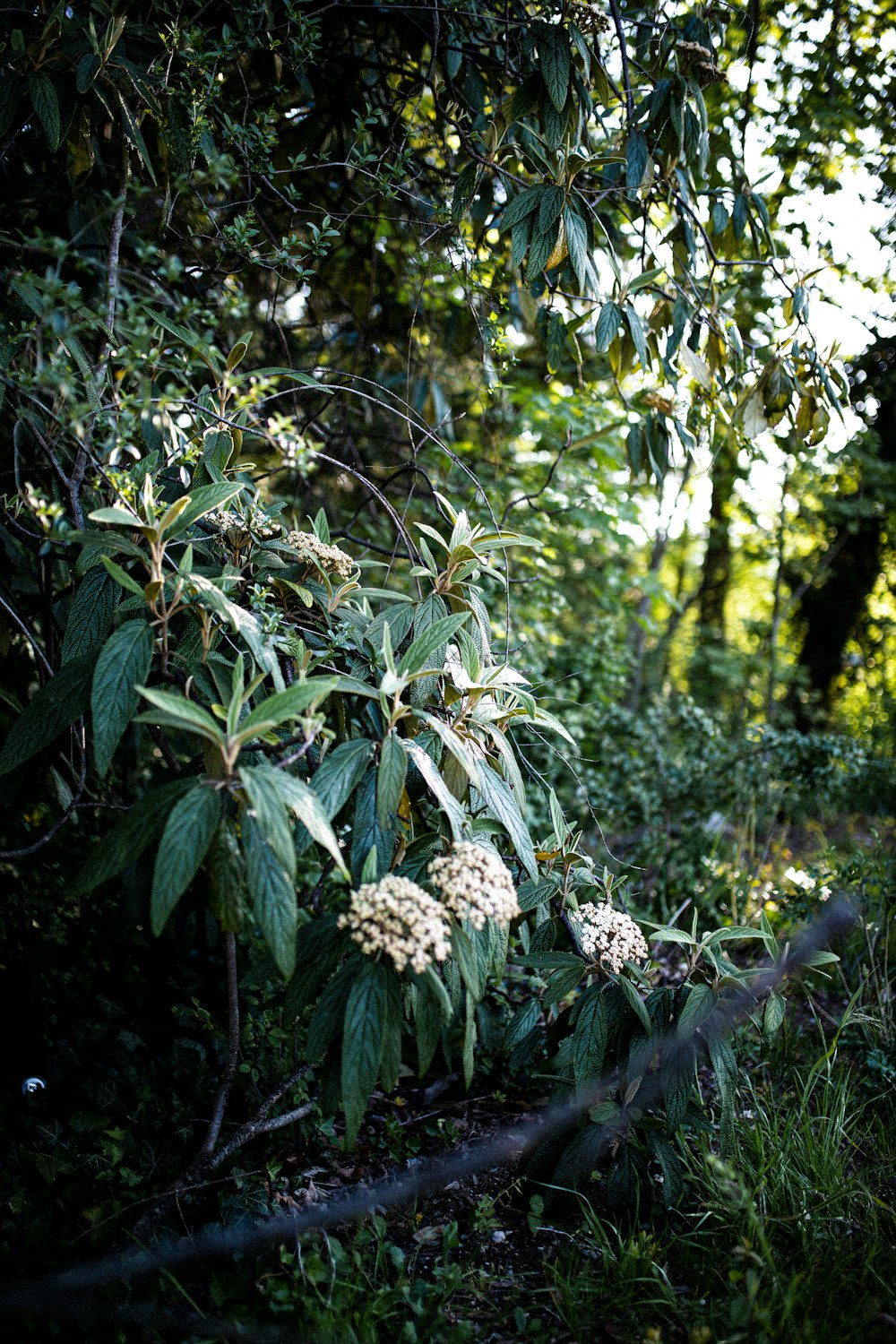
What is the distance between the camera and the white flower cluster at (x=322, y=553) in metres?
1.58

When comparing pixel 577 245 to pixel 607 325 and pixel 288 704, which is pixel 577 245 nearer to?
pixel 607 325

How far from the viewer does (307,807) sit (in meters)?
1.16

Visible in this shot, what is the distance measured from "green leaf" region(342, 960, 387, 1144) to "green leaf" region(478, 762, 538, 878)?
37cm

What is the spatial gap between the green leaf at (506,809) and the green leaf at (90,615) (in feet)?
2.44

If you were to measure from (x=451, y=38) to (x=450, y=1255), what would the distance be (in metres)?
3.18

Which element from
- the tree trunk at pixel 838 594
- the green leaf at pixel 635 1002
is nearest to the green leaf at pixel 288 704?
the green leaf at pixel 635 1002

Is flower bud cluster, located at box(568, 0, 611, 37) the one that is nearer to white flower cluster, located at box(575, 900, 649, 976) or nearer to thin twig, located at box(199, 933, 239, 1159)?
white flower cluster, located at box(575, 900, 649, 976)

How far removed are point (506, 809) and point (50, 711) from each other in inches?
33.1

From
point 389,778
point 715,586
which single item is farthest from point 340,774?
point 715,586

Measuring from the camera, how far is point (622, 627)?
6.35 metres

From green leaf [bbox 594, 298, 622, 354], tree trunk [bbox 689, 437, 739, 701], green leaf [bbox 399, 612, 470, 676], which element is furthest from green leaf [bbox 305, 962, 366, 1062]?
tree trunk [bbox 689, 437, 739, 701]

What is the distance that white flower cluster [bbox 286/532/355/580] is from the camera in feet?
5.20

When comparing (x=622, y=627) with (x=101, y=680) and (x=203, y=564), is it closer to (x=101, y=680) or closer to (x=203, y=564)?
(x=203, y=564)

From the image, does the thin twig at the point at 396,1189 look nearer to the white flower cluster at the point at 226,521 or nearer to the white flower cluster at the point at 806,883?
the white flower cluster at the point at 806,883
